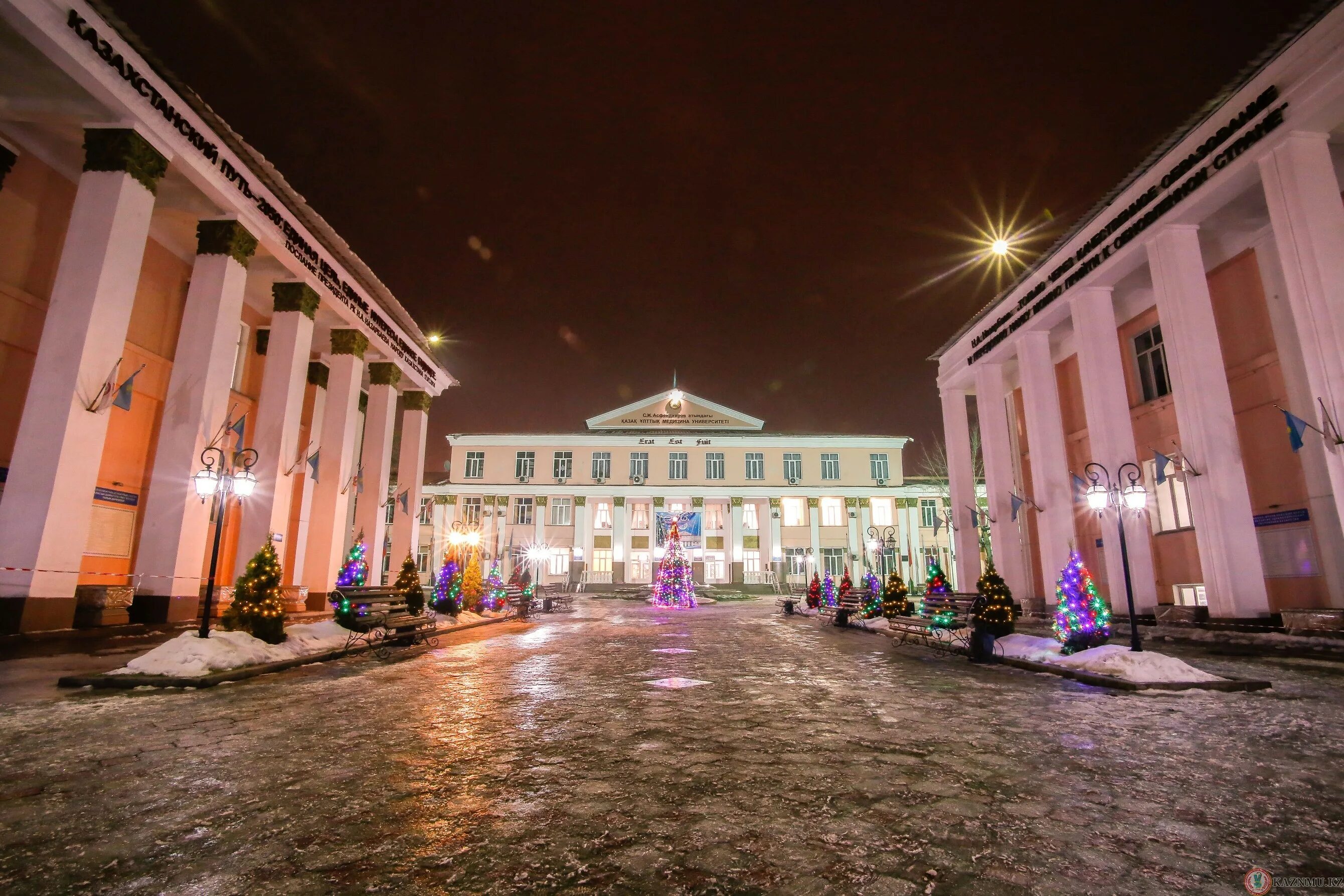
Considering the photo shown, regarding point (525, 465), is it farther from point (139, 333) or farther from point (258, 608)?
point (258, 608)

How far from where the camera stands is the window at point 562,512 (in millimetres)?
51875

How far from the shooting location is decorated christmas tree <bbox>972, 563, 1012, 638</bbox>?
12992mm

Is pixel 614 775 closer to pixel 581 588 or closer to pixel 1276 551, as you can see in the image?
pixel 1276 551

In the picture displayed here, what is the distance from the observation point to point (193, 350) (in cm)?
1673

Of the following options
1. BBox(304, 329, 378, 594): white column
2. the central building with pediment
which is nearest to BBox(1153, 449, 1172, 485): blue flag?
BBox(304, 329, 378, 594): white column

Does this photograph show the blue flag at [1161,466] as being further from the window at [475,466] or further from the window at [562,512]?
the window at [475,466]

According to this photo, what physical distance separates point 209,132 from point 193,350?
5478 mm

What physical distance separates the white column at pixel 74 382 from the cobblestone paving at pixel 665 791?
7.23 metres

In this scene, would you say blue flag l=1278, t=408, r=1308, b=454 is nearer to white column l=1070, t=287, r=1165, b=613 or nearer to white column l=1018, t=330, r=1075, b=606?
white column l=1070, t=287, r=1165, b=613

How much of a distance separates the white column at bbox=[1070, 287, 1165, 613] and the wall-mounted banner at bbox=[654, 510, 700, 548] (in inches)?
1234

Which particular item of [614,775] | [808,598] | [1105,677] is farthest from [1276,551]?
[614,775]

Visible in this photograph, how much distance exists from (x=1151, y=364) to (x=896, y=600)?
1187 cm

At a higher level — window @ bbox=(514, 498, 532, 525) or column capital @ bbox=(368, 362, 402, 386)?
column capital @ bbox=(368, 362, 402, 386)

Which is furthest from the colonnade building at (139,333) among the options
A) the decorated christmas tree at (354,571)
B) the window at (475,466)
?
the window at (475,466)
